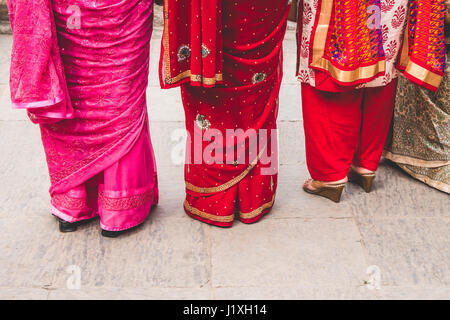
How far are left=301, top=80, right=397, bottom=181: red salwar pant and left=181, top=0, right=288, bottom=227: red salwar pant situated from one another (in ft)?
0.81

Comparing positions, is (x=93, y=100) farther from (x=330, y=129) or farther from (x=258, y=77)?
(x=330, y=129)

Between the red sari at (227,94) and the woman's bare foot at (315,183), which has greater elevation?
the red sari at (227,94)

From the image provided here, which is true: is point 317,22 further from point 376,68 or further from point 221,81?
point 221,81

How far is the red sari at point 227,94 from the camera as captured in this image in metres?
2.18

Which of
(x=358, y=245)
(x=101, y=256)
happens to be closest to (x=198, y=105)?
(x=101, y=256)

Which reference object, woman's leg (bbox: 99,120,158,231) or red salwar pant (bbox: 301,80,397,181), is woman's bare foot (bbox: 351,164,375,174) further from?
woman's leg (bbox: 99,120,158,231)

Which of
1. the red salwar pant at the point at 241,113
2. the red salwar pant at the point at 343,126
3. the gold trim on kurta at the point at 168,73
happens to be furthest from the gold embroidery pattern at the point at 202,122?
the red salwar pant at the point at 343,126

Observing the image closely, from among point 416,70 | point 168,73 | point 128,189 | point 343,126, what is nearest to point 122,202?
point 128,189

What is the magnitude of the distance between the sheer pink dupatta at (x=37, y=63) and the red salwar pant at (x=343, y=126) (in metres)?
1.18

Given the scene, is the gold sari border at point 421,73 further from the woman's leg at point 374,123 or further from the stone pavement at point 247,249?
the stone pavement at point 247,249

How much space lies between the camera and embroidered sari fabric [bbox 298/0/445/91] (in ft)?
7.84

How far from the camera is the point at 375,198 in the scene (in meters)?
2.88

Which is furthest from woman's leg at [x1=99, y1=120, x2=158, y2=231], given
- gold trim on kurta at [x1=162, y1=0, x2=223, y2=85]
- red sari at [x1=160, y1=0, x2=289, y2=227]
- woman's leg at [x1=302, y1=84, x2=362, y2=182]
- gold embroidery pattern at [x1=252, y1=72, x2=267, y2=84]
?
woman's leg at [x1=302, y1=84, x2=362, y2=182]

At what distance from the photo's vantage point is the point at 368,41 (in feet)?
7.97
